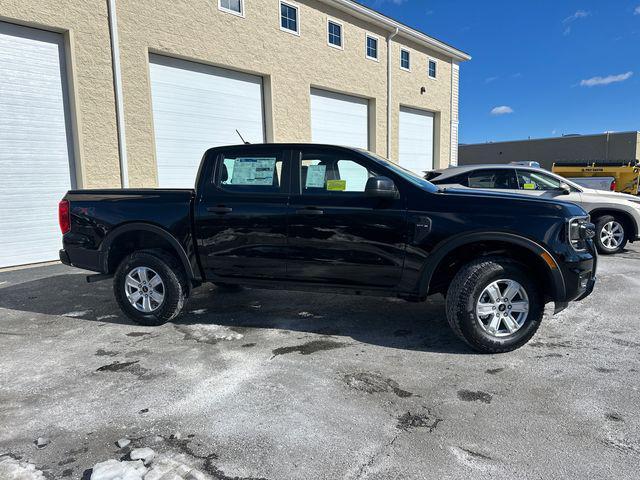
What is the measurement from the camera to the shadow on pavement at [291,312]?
4316 mm

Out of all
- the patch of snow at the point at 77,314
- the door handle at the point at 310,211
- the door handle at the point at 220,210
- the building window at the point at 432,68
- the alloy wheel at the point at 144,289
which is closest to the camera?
the door handle at the point at 310,211

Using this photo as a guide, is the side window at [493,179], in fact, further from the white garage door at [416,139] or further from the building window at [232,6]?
the white garage door at [416,139]

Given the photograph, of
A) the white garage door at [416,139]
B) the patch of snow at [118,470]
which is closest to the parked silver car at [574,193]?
the patch of snow at [118,470]

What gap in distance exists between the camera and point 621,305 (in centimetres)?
524

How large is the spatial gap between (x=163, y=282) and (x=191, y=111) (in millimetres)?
7131

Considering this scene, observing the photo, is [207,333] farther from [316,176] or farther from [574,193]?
[574,193]

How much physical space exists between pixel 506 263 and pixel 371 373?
149 cm

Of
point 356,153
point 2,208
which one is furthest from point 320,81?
point 356,153

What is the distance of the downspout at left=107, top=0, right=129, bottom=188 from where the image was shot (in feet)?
29.1

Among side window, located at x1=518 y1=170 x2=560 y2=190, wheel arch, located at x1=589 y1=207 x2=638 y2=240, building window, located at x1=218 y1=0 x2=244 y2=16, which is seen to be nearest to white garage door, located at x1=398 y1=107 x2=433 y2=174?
building window, located at x1=218 y1=0 x2=244 y2=16

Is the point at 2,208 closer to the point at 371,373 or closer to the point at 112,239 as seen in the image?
the point at 112,239

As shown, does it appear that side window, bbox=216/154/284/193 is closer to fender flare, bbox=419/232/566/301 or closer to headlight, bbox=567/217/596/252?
fender flare, bbox=419/232/566/301

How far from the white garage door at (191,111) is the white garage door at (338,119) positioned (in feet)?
8.30

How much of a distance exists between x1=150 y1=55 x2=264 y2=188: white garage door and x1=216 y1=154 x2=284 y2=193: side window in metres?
6.25
